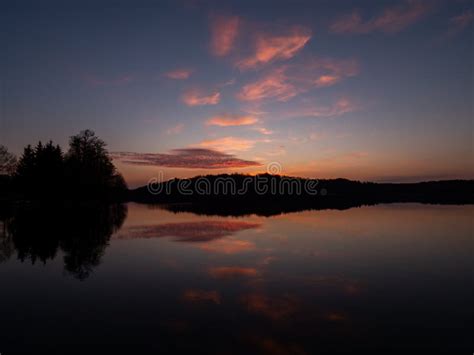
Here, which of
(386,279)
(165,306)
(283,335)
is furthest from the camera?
(386,279)

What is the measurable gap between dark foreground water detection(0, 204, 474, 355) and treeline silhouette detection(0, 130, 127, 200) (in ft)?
172

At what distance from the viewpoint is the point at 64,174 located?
70875 mm

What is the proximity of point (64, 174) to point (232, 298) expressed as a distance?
70.9m

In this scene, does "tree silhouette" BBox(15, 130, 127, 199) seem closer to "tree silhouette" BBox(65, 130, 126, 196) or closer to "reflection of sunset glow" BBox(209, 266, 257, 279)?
"tree silhouette" BBox(65, 130, 126, 196)

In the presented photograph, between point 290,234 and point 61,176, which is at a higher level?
point 61,176

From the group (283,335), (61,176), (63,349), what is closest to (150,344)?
(63,349)

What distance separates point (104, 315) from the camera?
10.5 metres

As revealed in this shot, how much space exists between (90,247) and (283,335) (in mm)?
17436

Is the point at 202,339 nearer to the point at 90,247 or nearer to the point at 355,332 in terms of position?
the point at 355,332

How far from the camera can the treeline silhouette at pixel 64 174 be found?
69188 mm

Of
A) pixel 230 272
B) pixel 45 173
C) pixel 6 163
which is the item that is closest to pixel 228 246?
pixel 230 272

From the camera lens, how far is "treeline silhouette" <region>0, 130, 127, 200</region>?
69.2 metres

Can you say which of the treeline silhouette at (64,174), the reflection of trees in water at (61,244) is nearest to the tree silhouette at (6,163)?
the treeline silhouette at (64,174)

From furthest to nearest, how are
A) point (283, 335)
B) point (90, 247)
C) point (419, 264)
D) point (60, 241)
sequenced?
1. point (60, 241)
2. point (90, 247)
3. point (419, 264)
4. point (283, 335)
